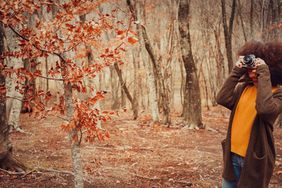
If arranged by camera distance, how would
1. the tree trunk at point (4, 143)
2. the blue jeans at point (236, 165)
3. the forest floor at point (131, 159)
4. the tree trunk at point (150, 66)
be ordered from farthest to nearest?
the tree trunk at point (150, 66) < the forest floor at point (131, 159) < the tree trunk at point (4, 143) < the blue jeans at point (236, 165)

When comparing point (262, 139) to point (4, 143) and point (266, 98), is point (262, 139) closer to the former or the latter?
point (266, 98)

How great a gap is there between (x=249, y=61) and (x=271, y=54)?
0.68 ft

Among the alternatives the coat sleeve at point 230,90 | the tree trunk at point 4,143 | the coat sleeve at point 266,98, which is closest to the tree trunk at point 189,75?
the tree trunk at point 4,143

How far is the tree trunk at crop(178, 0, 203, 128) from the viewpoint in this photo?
38.1 ft

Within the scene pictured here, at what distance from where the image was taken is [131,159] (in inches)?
292

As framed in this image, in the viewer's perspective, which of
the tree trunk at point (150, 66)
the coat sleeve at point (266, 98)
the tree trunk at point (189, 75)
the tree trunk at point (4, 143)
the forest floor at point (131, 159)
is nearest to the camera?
the coat sleeve at point (266, 98)

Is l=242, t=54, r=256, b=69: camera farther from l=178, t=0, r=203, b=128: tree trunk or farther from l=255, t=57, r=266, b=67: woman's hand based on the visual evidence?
l=178, t=0, r=203, b=128: tree trunk

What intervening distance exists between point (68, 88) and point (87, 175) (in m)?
2.59

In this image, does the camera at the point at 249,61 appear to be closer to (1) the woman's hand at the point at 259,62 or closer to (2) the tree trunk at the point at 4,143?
(1) the woman's hand at the point at 259,62

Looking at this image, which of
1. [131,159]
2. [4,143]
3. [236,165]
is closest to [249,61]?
[236,165]

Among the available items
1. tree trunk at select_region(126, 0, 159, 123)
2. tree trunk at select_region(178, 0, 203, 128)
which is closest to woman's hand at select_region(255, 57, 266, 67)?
tree trunk at select_region(178, 0, 203, 128)

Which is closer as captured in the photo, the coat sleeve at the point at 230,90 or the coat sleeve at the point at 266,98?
the coat sleeve at the point at 266,98

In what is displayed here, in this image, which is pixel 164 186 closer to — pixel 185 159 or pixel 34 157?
pixel 185 159

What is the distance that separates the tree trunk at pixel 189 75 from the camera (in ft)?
38.1
